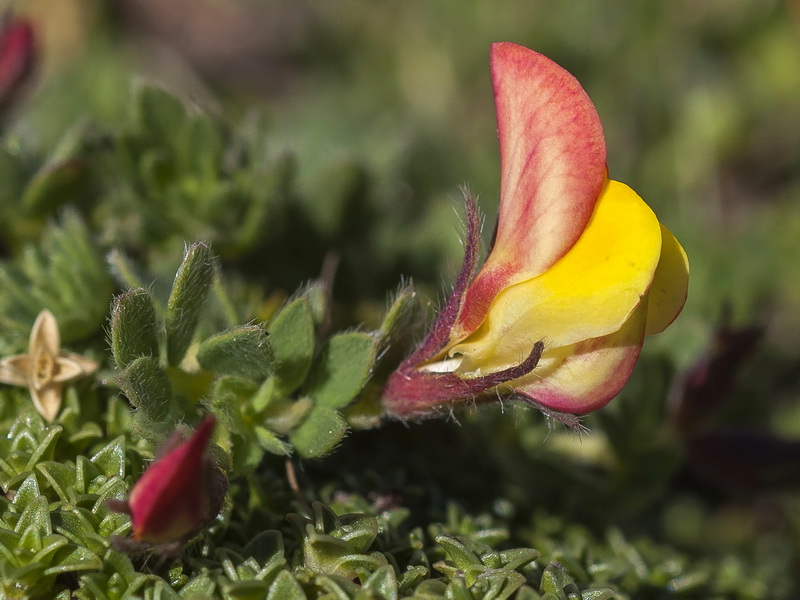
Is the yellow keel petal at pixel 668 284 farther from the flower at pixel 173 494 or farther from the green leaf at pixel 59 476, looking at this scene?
the green leaf at pixel 59 476

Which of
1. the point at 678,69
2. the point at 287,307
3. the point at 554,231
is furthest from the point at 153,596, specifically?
the point at 678,69

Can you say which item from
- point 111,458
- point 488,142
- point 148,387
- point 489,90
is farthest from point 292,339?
point 489,90

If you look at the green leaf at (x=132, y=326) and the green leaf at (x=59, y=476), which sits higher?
the green leaf at (x=132, y=326)

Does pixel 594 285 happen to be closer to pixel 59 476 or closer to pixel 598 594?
pixel 598 594

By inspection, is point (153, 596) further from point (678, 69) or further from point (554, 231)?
point (678, 69)

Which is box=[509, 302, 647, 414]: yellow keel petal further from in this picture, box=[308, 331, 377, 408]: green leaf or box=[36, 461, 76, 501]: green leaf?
box=[36, 461, 76, 501]: green leaf

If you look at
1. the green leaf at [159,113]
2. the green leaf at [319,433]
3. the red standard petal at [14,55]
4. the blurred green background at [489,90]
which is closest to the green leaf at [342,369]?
the green leaf at [319,433]
